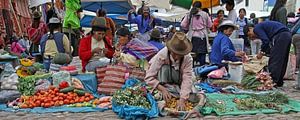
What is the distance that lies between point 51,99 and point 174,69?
212cm

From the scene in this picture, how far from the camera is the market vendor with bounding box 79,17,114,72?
333 inches

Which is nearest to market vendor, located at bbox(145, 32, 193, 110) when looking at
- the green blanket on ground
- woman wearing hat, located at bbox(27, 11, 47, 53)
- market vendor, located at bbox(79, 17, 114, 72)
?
the green blanket on ground

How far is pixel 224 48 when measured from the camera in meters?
8.82

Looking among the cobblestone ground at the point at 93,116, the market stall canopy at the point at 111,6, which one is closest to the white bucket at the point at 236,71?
the cobblestone ground at the point at 93,116

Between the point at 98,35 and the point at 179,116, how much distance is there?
2.87m

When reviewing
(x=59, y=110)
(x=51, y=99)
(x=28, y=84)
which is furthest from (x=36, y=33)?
(x=59, y=110)

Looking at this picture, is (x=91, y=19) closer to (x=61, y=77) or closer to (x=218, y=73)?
(x=218, y=73)

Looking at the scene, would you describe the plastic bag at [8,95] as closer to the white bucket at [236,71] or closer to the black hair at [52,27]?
the black hair at [52,27]

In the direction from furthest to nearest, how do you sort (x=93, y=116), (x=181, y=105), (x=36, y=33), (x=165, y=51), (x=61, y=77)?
1. (x=36, y=33)
2. (x=61, y=77)
3. (x=165, y=51)
4. (x=93, y=116)
5. (x=181, y=105)

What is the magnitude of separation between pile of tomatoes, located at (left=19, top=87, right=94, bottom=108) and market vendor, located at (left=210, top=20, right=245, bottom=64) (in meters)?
2.88

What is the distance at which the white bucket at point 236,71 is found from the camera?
8656mm

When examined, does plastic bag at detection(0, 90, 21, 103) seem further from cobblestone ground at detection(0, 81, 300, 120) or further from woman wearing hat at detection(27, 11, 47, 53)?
woman wearing hat at detection(27, 11, 47, 53)

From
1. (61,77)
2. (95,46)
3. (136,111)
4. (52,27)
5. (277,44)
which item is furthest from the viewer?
(52,27)

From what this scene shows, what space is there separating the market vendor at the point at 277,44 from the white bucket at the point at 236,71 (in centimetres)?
71
